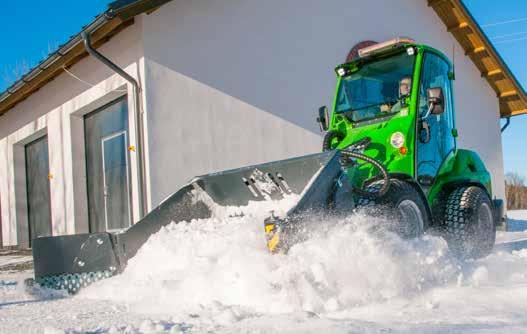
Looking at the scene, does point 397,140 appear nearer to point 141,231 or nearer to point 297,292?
point 297,292

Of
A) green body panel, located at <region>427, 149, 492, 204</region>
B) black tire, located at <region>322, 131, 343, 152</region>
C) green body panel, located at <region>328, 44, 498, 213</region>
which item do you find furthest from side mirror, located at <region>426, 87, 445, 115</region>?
black tire, located at <region>322, 131, 343, 152</region>

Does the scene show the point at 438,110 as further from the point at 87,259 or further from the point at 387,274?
the point at 87,259

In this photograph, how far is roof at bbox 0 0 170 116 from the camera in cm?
646

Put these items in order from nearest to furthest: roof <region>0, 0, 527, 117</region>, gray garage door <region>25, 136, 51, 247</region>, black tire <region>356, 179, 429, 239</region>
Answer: black tire <region>356, 179, 429, 239</region>
roof <region>0, 0, 527, 117</region>
gray garage door <region>25, 136, 51, 247</region>

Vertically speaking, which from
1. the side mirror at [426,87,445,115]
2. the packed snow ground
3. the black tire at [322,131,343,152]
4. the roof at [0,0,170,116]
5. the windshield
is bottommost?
the packed snow ground

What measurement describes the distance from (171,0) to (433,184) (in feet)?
14.3

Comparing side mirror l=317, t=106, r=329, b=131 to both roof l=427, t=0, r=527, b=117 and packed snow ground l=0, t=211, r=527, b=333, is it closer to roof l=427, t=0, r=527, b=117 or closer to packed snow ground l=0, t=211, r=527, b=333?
packed snow ground l=0, t=211, r=527, b=333

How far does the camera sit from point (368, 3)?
10.3 meters

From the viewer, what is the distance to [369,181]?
4.20 metres

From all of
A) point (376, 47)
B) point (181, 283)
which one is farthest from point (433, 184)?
point (181, 283)

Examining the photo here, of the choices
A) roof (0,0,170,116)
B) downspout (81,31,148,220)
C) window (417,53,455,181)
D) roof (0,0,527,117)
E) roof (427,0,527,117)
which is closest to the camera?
window (417,53,455,181)

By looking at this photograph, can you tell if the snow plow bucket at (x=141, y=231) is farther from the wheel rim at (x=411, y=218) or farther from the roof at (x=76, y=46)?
the roof at (x=76, y=46)

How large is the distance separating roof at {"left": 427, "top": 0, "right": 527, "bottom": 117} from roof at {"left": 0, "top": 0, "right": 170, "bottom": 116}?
7464mm

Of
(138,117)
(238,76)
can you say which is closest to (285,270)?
(138,117)
